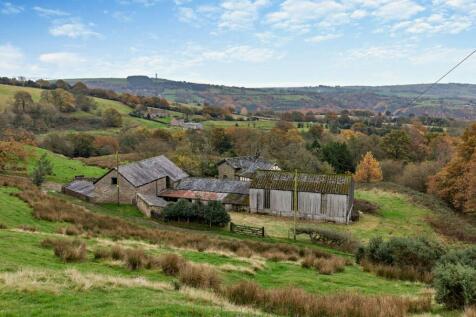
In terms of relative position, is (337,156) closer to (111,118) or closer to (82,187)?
(82,187)

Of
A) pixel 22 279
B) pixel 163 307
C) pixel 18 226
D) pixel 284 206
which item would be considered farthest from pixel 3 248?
pixel 284 206

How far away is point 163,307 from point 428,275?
15.8 m

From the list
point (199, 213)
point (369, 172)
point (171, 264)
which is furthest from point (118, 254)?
point (369, 172)

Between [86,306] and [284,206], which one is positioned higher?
[86,306]

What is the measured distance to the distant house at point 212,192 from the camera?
50406mm

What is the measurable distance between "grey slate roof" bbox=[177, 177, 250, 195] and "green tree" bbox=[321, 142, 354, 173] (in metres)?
30.6

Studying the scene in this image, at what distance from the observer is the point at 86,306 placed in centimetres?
961

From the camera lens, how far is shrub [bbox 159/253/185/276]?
607 inches

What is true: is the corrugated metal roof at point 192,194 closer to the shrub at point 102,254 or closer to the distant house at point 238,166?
the distant house at point 238,166

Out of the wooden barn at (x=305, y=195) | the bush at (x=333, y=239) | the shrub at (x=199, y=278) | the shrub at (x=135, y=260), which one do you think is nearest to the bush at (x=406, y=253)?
the bush at (x=333, y=239)

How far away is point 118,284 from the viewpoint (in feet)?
39.9

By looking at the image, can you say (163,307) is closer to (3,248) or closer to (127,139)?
(3,248)

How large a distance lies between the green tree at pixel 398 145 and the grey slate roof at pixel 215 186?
45287 mm

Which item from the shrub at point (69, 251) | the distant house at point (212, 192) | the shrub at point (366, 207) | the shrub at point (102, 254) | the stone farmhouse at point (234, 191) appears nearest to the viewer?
the shrub at point (69, 251)
